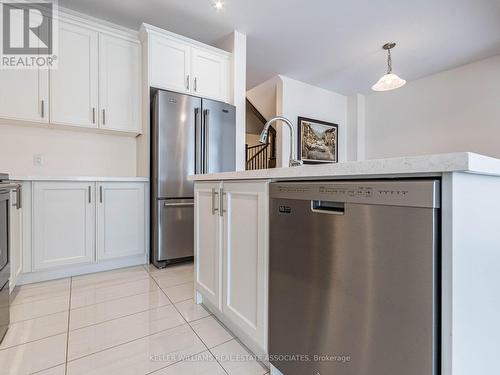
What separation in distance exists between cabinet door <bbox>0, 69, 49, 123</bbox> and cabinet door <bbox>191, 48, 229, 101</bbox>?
4.58 ft

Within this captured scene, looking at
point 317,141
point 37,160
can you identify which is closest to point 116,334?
point 37,160

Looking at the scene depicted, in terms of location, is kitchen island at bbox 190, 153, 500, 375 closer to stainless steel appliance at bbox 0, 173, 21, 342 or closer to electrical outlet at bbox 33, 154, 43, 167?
stainless steel appliance at bbox 0, 173, 21, 342

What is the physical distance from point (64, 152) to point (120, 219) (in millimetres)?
988

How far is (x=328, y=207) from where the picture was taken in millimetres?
827

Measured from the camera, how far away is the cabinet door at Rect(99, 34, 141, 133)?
2572mm

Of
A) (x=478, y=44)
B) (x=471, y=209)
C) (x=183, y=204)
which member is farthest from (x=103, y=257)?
(x=478, y=44)

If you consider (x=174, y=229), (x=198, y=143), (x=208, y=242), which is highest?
(x=198, y=143)

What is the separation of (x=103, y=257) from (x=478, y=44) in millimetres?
5117

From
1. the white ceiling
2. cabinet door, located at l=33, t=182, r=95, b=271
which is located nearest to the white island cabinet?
cabinet door, located at l=33, t=182, r=95, b=271

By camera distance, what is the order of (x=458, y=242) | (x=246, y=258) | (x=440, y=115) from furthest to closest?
(x=440, y=115) → (x=246, y=258) → (x=458, y=242)

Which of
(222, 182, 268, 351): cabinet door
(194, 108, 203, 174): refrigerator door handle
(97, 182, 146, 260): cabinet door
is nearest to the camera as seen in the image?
(222, 182, 268, 351): cabinet door

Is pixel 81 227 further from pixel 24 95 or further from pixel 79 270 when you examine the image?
pixel 24 95

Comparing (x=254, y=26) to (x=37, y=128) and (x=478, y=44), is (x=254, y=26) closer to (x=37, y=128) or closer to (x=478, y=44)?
(x=37, y=128)

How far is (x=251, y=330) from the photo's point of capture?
45.3 inches
